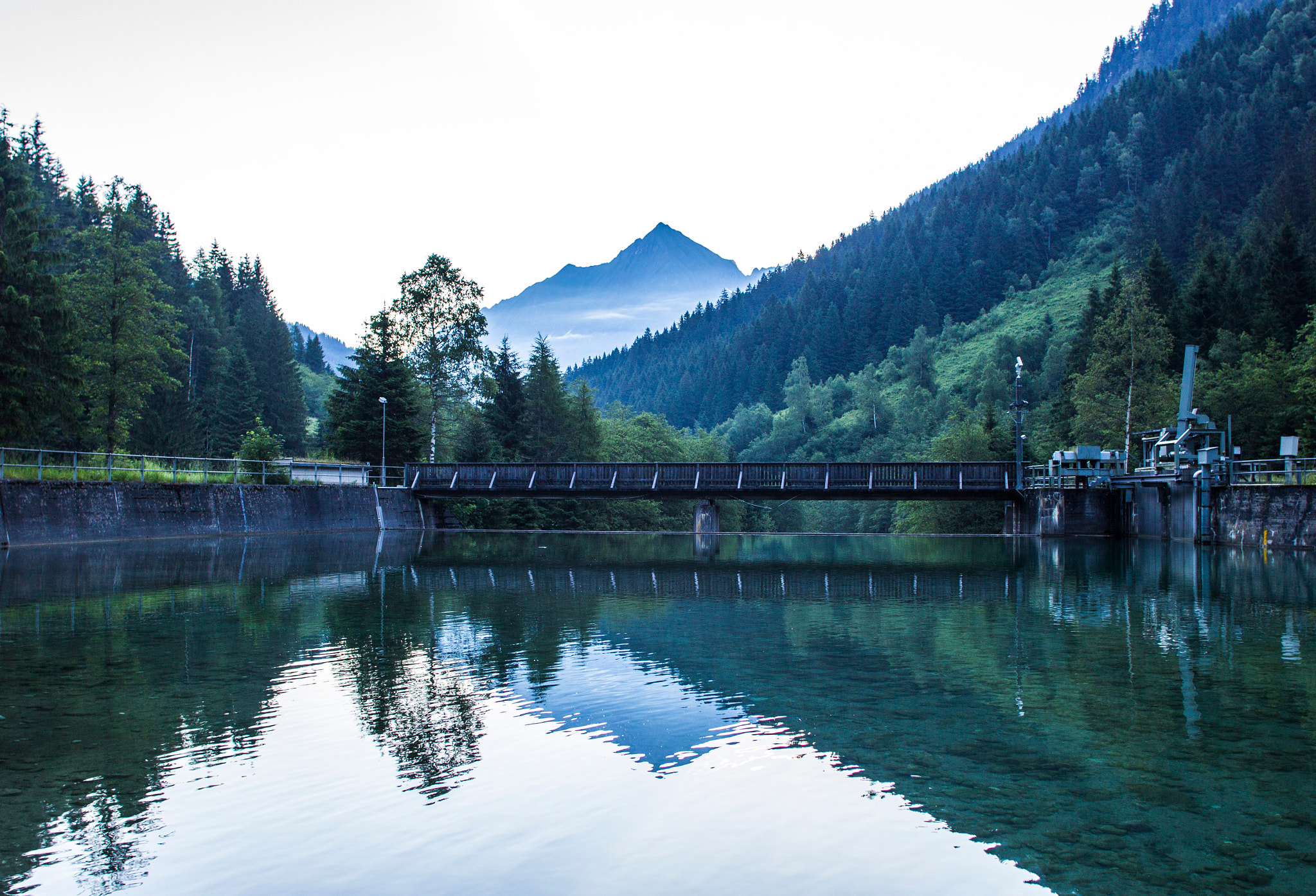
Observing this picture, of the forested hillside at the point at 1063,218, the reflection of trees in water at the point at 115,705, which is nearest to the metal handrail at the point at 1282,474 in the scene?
the reflection of trees in water at the point at 115,705

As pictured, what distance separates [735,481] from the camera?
44.9 meters

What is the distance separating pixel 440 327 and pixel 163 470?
2682cm

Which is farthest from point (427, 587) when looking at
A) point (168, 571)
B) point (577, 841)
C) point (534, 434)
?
point (534, 434)

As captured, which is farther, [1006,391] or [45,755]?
[1006,391]

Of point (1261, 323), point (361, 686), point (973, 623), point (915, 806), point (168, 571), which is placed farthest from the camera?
point (1261, 323)

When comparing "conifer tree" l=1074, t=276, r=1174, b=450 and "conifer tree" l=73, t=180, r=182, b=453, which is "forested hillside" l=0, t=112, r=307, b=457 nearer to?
"conifer tree" l=73, t=180, r=182, b=453

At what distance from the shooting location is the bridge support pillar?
47906 mm

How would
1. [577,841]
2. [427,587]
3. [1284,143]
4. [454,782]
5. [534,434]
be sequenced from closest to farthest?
[577,841]
[454,782]
[427,587]
[534,434]
[1284,143]

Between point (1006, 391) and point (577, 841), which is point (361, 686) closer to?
point (577, 841)

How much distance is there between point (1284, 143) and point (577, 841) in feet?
449

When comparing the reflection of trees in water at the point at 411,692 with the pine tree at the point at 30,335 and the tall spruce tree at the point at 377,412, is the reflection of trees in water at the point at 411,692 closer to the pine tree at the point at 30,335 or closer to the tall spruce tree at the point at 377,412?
the pine tree at the point at 30,335

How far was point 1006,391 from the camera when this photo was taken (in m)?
114

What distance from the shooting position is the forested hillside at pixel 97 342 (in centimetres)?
3400

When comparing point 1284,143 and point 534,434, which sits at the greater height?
point 1284,143
